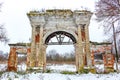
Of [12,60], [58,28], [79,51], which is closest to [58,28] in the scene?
[58,28]

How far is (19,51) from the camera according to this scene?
19766 mm

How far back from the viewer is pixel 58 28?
56.0ft

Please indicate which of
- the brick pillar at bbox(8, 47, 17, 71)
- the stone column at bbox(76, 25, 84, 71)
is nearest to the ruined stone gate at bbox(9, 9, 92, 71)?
the stone column at bbox(76, 25, 84, 71)

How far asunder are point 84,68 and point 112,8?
660 centimetres

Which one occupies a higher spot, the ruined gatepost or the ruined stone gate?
the ruined stone gate

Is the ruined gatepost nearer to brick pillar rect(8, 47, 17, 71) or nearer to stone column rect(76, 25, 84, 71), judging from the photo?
brick pillar rect(8, 47, 17, 71)

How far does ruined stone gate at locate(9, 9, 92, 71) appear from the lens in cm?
1662

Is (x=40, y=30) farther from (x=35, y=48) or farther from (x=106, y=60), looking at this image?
(x=106, y=60)

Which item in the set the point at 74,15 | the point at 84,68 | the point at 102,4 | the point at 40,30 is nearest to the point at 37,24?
the point at 40,30

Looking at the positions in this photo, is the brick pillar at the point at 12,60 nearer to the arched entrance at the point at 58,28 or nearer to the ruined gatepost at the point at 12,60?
the ruined gatepost at the point at 12,60

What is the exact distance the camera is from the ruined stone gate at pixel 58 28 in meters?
16.6

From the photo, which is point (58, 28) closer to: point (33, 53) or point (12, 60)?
point (33, 53)

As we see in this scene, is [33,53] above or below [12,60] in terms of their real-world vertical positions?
above

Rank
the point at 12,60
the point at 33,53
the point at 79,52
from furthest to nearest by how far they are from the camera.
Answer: the point at 12,60
the point at 33,53
the point at 79,52
